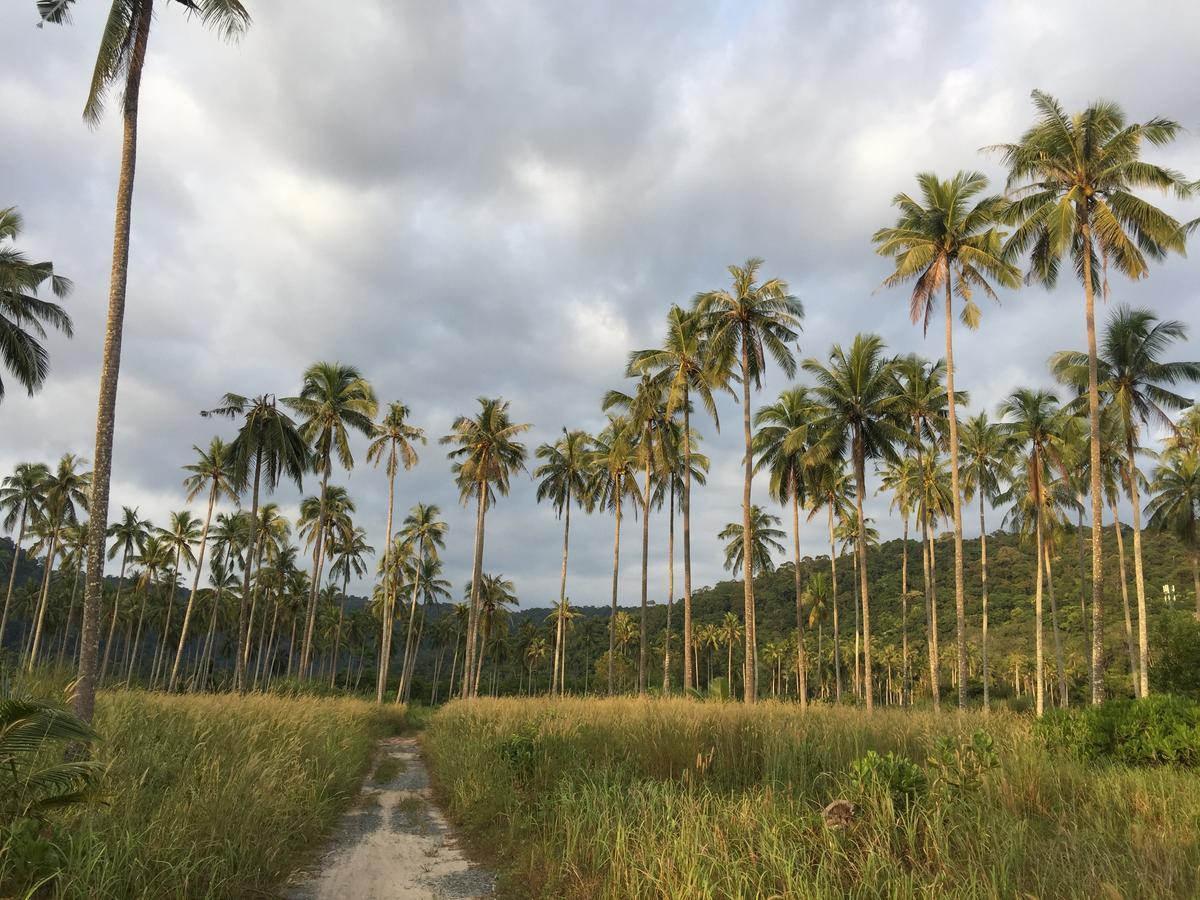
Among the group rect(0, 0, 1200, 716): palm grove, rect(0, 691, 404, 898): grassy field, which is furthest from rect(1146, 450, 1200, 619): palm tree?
rect(0, 691, 404, 898): grassy field

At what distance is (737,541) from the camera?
49938 mm

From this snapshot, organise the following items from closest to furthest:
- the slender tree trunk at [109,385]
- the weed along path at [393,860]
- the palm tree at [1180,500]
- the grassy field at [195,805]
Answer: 1. the grassy field at [195,805]
2. the weed along path at [393,860]
3. the slender tree trunk at [109,385]
4. the palm tree at [1180,500]

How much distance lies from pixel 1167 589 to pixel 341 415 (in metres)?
65.8

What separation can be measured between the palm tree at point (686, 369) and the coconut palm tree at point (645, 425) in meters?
0.87

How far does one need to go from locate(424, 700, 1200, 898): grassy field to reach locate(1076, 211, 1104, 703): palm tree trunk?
420 inches

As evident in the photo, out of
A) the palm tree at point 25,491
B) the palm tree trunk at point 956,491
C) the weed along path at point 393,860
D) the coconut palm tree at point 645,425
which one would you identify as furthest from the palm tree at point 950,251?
the palm tree at point 25,491

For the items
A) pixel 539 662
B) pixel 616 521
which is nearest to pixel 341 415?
pixel 616 521

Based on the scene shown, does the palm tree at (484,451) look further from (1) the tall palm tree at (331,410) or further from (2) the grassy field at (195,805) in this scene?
(2) the grassy field at (195,805)

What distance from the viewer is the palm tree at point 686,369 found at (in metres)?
28.6

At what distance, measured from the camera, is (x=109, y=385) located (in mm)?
9672

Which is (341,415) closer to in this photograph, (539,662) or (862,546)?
(862,546)

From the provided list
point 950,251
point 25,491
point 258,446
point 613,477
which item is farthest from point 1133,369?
point 25,491

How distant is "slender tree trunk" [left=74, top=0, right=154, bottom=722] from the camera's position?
8844 millimetres

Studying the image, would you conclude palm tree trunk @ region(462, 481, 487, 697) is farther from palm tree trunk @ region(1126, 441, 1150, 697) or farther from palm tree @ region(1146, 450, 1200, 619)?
palm tree @ region(1146, 450, 1200, 619)
